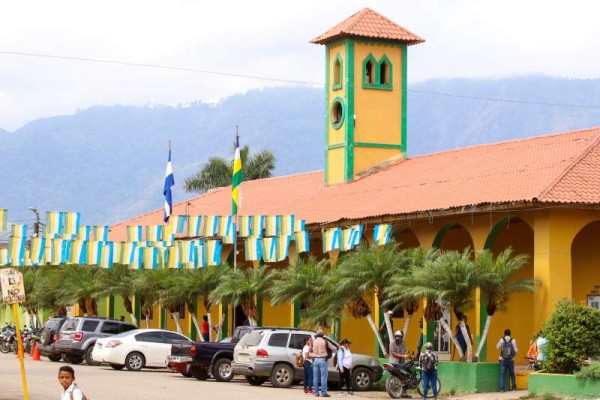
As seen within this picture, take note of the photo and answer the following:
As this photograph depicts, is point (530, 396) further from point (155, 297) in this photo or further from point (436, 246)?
point (155, 297)

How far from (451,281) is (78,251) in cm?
1700

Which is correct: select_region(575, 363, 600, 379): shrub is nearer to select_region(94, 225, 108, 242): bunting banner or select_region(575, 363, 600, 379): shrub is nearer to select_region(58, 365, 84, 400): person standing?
select_region(58, 365, 84, 400): person standing

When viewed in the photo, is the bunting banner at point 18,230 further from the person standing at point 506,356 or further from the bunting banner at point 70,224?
the person standing at point 506,356

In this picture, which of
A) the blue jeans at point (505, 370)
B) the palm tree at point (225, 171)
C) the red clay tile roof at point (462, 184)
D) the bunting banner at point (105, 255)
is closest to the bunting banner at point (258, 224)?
the red clay tile roof at point (462, 184)

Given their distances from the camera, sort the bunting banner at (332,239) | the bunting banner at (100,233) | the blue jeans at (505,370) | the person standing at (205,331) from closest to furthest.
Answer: the blue jeans at (505,370)
the bunting banner at (332,239)
the bunting banner at (100,233)
the person standing at (205,331)

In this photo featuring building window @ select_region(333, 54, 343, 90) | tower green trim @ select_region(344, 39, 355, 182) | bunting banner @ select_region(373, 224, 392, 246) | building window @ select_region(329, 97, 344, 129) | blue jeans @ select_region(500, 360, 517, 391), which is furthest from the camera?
building window @ select_region(333, 54, 343, 90)

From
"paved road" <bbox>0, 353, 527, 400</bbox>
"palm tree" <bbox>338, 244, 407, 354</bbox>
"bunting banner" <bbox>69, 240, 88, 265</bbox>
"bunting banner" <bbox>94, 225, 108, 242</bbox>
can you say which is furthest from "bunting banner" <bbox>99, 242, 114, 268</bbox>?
"palm tree" <bbox>338, 244, 407, 354</bbox>

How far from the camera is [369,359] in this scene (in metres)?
32.8

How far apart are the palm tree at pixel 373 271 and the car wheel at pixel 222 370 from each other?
362 centimetres

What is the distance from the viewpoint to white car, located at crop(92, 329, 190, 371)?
38.2 meters

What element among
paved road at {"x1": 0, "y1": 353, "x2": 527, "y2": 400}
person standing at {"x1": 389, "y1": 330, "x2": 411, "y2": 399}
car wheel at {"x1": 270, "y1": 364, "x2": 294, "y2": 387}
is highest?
person standing at {"x1": 389, "y1": 330, "x2": 411, "y2": 399}

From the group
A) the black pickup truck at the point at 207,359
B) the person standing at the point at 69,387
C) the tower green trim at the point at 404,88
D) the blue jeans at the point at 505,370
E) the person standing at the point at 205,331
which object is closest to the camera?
the person standing at the point at 69,387

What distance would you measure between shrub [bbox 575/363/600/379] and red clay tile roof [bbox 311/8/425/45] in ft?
74.6

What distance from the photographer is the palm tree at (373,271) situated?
114 feet
